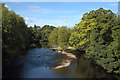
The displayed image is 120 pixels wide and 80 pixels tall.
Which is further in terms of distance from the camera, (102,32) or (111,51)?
(102,32)

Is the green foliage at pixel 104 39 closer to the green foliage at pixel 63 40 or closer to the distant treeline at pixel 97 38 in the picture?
the distant treeline at pixel 97 38

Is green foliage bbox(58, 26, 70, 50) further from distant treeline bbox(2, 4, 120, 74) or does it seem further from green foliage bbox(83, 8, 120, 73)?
green foliage bbox(83, 8, 120, 73)

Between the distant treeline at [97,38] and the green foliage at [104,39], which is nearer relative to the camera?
the distant treeline at [97,38]

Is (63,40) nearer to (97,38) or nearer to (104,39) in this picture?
(97,38)

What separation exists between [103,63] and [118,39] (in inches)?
250

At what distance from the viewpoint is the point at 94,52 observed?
30.5 m

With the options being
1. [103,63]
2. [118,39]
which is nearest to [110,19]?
[118,39]

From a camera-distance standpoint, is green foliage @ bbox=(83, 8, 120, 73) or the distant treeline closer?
the distant treeline

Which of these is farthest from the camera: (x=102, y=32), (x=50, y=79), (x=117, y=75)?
(x=102, y=32)

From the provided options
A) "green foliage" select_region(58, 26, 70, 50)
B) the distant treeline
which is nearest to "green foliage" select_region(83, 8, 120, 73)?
the distant treeline

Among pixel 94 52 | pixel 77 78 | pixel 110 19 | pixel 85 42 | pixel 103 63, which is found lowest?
pixel 77 78

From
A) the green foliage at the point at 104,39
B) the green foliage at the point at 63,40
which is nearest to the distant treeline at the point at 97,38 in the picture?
the green foliage at the point at 104,39

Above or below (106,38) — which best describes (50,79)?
below

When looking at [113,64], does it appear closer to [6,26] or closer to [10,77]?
[10,77]
